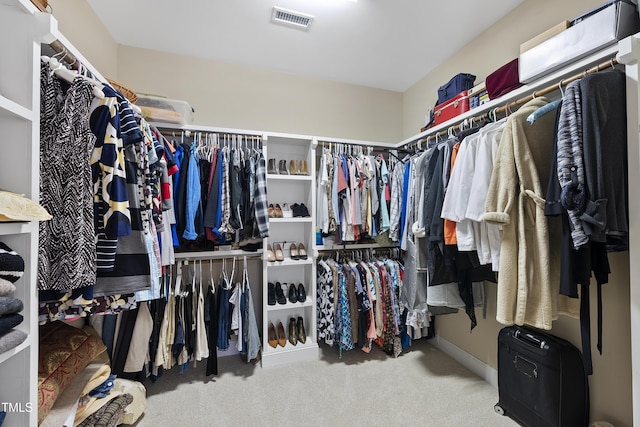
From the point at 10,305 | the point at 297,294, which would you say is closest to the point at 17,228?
the point at 10,305

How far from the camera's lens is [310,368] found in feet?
7.05

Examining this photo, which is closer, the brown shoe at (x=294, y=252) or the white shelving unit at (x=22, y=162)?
the white shelving unit at (x=22, y=162)

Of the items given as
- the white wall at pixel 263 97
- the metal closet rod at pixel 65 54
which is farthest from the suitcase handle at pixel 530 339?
the metal closet rod at pixel 65 54

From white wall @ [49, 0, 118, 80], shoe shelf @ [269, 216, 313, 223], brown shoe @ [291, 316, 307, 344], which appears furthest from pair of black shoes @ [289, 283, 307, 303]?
white wall @ [49, 0, 118, 80]

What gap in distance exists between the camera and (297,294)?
7.92 ft

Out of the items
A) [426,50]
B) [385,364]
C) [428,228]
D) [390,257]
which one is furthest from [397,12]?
[385,364]

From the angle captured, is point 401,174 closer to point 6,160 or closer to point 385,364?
point 385,364

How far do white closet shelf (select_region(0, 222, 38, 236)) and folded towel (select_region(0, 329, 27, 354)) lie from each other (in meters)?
0.27

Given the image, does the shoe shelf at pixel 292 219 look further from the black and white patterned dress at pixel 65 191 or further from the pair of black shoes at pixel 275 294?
the black and white patterned dress at pixel 65 191

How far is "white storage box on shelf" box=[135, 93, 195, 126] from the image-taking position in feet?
6.28

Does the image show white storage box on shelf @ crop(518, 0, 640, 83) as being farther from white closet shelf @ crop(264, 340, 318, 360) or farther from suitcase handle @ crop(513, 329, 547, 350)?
white closet shelf @ crop(264, 340, 318, 360)

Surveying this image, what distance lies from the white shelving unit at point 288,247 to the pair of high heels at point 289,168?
0.24 feet

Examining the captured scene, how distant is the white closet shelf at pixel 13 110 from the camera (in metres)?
0.73

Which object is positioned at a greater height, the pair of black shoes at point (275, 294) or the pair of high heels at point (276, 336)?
the pair of black shoes at point (275, 294)
